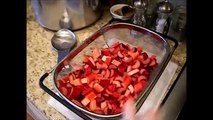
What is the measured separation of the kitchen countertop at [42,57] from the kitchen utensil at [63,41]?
0.02 meters

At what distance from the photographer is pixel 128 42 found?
81 centimetres

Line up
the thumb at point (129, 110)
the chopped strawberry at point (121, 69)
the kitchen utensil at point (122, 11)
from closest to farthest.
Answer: the thumb at point (129, 110) < the chopped strawberry at point (121, 69) < the kitchen utensil at point (122, 11)

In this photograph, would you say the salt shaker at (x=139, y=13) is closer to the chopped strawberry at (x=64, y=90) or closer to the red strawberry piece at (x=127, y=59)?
the red strawberry piece at (x=127, y=59)

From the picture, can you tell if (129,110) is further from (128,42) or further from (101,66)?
(128,42)

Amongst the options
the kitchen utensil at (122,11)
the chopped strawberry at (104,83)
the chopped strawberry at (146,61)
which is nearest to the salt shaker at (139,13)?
the kitchen utensil at (122,11)

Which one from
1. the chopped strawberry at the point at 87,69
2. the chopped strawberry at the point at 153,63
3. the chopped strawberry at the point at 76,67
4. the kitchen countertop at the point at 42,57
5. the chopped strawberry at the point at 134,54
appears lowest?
the kitchen countertop at the point at 42,57

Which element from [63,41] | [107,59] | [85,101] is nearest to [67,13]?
[63,41]

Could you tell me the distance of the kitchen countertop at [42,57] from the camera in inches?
26.5

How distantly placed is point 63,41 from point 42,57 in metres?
0.08

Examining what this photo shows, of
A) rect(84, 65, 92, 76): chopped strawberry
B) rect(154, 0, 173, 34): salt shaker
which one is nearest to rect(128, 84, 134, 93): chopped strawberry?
rect(84, 65, 92, 76): chopped strawberry

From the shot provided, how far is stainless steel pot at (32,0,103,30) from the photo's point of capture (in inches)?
30.0

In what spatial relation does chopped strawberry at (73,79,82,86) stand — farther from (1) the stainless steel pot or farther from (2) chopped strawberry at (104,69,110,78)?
(1) the stainless steel pot

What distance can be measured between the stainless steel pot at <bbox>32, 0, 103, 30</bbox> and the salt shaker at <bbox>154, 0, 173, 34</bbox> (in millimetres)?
193
